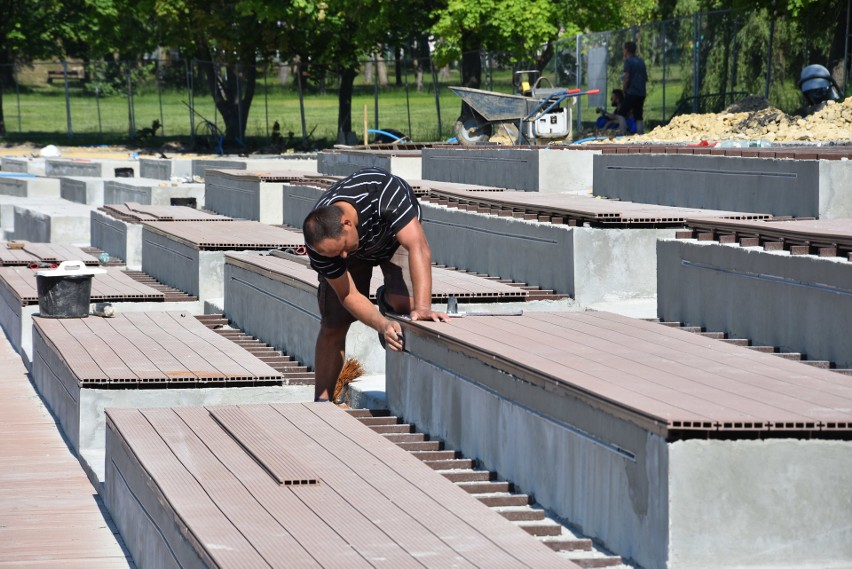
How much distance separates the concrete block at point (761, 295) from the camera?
23.5ft

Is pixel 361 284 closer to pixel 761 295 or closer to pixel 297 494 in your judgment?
pixel 761 295

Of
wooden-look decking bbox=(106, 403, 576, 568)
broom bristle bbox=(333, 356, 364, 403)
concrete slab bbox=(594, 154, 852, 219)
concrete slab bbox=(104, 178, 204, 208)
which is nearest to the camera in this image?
wooden-look decking bbox=(106, 403, 576, 568)

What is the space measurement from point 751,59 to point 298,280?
772 inches

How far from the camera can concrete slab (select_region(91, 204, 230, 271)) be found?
16.2 m

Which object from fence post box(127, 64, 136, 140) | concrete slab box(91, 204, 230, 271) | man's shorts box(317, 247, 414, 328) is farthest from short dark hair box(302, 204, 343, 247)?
fence post box(127, 64, 136, 140)

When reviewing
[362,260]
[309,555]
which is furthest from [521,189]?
[309,555]

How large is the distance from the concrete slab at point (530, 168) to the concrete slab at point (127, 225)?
3.15 m

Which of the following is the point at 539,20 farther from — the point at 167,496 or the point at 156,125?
the point at 167,496

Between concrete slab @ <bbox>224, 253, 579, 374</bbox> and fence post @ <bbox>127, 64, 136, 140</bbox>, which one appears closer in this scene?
concrete slab @ <bbox>224, 253, 579, 374</bbox>

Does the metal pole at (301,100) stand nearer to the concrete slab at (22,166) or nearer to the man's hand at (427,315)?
the concrete slab at (22,166)

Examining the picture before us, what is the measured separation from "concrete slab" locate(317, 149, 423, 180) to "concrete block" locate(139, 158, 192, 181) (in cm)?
623

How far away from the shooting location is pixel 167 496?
5.43m

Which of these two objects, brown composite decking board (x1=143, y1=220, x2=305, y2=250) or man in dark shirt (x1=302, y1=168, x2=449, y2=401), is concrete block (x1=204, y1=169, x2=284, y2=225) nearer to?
brown composite decking board (x1=143, y1=220, x2=305, y2=250)

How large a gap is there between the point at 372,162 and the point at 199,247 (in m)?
5.72
